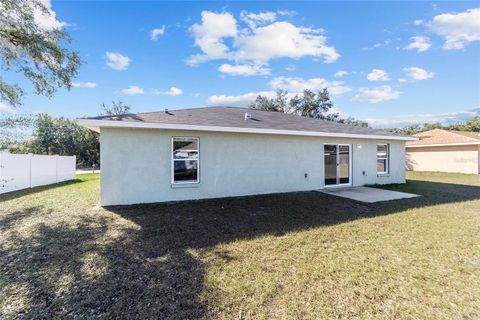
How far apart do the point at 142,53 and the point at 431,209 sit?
16015 mm

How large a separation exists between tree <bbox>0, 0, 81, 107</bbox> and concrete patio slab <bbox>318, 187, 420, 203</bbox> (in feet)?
36.7

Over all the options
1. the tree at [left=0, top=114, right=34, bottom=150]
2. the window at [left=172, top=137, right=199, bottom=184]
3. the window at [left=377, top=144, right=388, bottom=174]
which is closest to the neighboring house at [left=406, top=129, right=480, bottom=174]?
the window at [left=377, top=144, right=388, bottom=174]

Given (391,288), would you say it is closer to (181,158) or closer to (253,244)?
(253,244)

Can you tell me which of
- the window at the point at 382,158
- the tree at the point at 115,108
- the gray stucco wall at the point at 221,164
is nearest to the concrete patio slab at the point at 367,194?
the gray stucco wall at the point at 221,164

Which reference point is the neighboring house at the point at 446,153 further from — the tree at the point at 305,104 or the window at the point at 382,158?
the tree at the point at 305,104

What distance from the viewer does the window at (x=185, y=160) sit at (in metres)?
8.58

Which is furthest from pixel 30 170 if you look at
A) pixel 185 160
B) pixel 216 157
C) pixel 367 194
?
pixel 367 194

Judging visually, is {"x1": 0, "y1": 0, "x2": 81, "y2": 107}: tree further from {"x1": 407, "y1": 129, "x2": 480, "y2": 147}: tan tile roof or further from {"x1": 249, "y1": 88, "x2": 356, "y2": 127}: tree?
{"x1": 249, "y1": 88, "x2": 356, "y2": 127}: tree

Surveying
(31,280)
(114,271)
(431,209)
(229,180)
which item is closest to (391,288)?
(114,271)

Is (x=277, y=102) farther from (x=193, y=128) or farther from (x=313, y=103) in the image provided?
(x=193, y=128)

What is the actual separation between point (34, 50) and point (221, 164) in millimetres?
7047

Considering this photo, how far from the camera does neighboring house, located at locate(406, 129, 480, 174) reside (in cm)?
1953

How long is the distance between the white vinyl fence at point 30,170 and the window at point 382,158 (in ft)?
54.3

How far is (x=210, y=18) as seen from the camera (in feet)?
38.3
